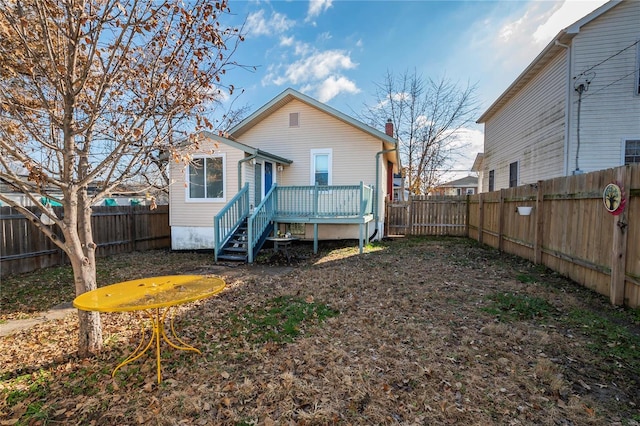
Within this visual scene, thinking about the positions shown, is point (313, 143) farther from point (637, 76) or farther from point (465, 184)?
point (465, 184)

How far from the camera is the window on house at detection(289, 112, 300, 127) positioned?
11.9 meters

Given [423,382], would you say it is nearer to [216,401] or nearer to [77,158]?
[216,401]

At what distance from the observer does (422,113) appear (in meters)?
23.4

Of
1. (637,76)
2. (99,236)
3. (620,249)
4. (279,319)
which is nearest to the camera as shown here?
(620,249)

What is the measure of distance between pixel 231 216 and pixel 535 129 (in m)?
11.3

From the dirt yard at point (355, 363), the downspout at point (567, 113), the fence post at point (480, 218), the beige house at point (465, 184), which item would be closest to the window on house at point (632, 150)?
the downspout at point (567, 113)

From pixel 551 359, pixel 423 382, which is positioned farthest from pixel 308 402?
pixel 551 359

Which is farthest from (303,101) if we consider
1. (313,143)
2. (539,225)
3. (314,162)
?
(539,225)

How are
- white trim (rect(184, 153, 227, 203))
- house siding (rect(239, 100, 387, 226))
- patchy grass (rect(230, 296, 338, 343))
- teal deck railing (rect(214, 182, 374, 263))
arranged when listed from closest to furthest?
patchy grass (rect(230, 296, 338, 343)) → teal deck railing (rect(214, 182, 374, 263)) → white trim (rect(184, 153, 227, 203)) → house siding (rect(239, 100, 387, 226))

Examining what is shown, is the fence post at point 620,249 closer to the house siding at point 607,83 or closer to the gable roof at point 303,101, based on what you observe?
the house siding at point 607,83

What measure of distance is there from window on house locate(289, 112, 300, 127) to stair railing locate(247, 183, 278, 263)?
10.7 ft

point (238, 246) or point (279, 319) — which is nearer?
point (279, 319)

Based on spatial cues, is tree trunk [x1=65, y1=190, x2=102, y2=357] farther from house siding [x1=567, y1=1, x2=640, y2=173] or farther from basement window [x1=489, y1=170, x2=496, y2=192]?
basement window [x1=489, y1=170, x2=496, y2=192]

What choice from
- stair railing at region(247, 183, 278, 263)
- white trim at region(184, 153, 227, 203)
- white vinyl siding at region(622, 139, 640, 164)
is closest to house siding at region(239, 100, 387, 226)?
stair railing at region(247, 183, 278, 263)
